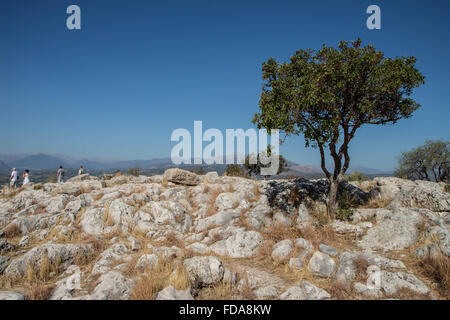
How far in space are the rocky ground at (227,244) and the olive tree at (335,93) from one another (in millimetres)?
2791

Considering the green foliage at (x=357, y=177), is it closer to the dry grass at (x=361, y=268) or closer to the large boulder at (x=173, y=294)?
the dry grass at (x=361, y=268)

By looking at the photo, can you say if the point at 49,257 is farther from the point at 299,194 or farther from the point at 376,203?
the point at 376,203

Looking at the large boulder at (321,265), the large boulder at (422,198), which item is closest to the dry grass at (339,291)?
the large boulder at (321,265)

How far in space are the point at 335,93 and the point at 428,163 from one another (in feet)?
118

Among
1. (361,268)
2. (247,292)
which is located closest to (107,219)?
(247,292)

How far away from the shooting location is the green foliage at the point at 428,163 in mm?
33263

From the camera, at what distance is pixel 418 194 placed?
1185 cm

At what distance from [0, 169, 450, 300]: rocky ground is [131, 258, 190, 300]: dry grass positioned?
0.03m

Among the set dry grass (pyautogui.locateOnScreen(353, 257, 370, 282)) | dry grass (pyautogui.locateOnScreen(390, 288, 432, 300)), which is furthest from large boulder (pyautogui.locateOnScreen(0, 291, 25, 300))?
dry grass (pyautogui.locateOnScreen(390, 288, 432, 300))

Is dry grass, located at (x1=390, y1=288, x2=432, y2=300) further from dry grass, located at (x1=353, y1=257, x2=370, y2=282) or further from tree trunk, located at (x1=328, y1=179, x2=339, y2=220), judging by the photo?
tree trunk, located at (x1=328, y1=179, x2=339, y2=220)

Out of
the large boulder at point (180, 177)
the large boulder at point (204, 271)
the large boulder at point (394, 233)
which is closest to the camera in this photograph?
the large boulder at point (204, 271)
